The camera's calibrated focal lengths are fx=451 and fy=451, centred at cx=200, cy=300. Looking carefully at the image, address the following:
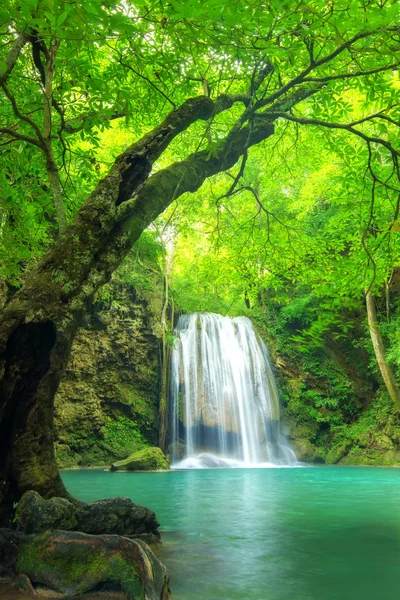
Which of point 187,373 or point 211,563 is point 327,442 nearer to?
point 187,373

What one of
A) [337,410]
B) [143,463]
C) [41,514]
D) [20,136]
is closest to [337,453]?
[337,410]

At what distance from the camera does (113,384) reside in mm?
17297

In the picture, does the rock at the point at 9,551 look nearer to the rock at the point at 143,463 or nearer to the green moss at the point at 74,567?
the green moss at the point at 74,567

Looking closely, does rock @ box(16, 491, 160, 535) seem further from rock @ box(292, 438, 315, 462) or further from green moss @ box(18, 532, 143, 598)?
rock @ box(292, 438, 315, 462)

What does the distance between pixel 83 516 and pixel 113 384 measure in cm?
1368

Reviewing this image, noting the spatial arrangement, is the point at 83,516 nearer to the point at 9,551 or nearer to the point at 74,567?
the point at 9,551

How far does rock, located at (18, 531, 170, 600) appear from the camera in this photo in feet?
8.89

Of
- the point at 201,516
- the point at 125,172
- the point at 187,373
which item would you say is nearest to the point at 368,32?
the point at 125,172

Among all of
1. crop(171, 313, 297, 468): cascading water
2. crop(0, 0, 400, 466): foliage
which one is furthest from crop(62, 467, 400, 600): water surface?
crop(171, 313, 297, 468): cascading water

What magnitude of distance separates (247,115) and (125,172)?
72.2 inches

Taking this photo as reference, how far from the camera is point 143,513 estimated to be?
439 centimetres

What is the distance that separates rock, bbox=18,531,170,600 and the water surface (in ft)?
1.37

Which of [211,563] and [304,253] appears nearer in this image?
[211,563]

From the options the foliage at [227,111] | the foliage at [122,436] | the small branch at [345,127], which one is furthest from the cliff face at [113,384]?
the small branch at [345,127]
